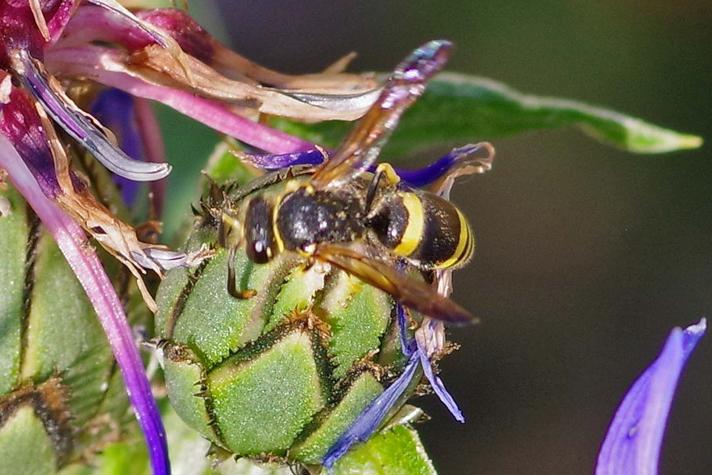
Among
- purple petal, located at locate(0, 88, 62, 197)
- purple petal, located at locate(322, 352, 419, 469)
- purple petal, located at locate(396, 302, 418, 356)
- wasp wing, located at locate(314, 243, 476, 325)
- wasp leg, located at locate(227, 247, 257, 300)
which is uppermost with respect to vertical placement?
purple petal, located at locate(0, 88, 62, 197)

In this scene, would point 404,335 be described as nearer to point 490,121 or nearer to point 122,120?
point 122,120

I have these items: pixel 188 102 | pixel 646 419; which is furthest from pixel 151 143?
pixel 646 419

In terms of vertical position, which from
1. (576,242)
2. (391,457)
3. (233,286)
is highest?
(233,286)

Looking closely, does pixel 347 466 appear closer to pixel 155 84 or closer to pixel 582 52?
pixel 155 84

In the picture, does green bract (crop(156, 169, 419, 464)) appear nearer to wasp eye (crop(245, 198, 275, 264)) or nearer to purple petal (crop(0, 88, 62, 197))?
wasp eye (crop(245, 198, 275, 264))

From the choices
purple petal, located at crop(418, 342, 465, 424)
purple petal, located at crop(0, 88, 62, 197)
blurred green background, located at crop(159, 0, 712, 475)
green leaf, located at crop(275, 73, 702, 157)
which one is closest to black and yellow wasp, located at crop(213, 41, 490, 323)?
purple petal, located at crop(418, 342, 465, 424)

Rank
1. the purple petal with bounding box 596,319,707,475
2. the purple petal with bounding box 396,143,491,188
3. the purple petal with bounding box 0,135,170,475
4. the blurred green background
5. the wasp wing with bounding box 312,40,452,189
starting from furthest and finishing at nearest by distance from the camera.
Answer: the blurred green background
the purple petal with bounding box 396,143,491,188
the purple petal with bounding box 0,135,170,475
the wasp wing with bounding box 312,40,452,189
the purple petal with bounding box 596,319,707,475

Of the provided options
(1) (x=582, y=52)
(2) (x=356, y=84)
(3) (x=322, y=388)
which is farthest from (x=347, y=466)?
(1) (x=582, y=52)

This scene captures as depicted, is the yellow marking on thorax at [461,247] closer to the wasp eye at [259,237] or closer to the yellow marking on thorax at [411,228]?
the yellow marking on thorax at [411,228]
